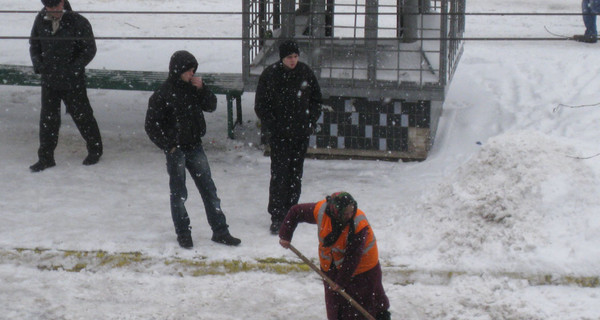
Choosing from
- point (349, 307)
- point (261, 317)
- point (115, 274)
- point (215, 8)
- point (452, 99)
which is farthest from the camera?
point (215, 8)

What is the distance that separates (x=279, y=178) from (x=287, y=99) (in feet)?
2.29

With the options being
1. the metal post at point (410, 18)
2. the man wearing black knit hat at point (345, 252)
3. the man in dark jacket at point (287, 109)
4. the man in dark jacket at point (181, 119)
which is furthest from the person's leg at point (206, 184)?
the metal post at point (410, 18)

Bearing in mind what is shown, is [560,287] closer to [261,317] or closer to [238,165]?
[261,317]

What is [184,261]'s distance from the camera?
7.83m

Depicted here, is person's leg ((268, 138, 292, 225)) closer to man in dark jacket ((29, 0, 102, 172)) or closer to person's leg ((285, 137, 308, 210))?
person's leg ((285, 137, 308, 210))

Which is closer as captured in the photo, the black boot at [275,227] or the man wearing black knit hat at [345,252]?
the man wearing black knit hat at [345,252]

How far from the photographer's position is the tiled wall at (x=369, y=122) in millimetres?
10312

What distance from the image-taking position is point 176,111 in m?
7.62

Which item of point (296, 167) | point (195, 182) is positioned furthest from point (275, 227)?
point (195, 182)

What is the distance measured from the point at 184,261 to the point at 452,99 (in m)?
5.57

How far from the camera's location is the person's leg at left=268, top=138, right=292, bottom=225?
815 cm

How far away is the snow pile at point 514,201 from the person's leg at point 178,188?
2.13 m

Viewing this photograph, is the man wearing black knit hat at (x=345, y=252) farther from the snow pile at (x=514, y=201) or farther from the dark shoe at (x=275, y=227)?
the dark shoe at (x=275, y=227)

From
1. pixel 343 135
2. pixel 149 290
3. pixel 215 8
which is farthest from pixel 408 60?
pixel 215 8
